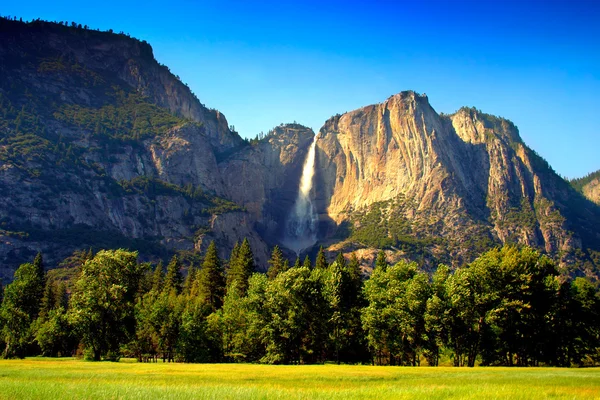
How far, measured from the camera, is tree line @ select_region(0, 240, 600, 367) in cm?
5569

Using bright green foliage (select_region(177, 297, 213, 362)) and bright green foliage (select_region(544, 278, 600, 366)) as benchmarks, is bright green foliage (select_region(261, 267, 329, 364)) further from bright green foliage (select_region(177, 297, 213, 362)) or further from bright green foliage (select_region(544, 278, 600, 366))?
bright green foliage (select_region(544, 278, 600, 366))

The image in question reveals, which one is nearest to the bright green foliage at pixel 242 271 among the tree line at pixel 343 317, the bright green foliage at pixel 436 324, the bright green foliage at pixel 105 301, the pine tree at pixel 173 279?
the pine tree at pixel 173 279

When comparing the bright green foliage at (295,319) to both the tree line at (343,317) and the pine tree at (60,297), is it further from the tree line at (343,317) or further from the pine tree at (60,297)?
the pine tree at (60,297)

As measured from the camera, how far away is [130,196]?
184375 mm

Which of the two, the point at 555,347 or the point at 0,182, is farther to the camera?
the point at 0,182

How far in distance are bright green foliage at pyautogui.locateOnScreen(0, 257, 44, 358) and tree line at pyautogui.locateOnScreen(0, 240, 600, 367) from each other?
0.41 ft

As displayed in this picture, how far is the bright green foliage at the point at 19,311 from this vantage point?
56.5m

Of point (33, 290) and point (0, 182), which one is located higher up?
point (0, 182)

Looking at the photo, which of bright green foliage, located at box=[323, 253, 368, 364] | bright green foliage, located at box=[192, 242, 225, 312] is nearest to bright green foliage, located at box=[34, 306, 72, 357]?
bright green foliage, located at box=[192, 242, 225, 312]

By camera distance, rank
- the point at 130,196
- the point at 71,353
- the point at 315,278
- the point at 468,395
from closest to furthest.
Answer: the point at 468,395
the point at 315,278
the point at 71,353
the point at 130,196

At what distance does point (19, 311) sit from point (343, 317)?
122 feet

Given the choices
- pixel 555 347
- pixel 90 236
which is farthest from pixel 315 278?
pixel 90 236

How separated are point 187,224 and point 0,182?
201 ft

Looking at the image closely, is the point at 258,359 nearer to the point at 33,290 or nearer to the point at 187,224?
the point at 33,290
